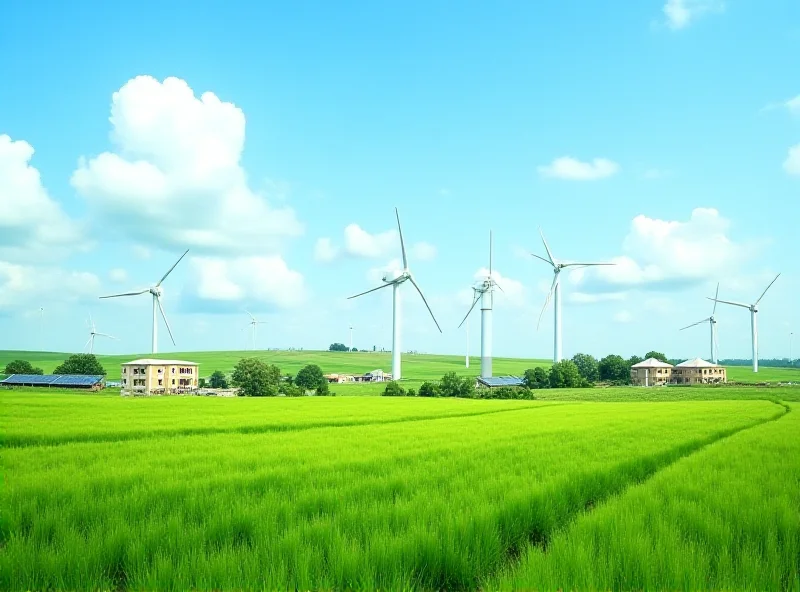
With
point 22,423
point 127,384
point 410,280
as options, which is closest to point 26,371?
point 127,384

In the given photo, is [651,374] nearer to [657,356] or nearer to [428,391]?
[657,356]

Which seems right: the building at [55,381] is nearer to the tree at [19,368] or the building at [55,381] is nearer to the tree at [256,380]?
the tree at [19,368]

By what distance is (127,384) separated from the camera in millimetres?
112500

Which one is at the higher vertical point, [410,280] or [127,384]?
[410,280]

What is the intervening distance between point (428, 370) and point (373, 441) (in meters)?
175

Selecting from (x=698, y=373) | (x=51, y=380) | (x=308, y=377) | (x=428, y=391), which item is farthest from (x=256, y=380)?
(x=698, y=373)

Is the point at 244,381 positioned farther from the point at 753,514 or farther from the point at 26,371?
the point at 753,514

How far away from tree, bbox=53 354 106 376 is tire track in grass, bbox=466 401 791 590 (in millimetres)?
125681

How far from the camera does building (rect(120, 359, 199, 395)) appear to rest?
111250mm

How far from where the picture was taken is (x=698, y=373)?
433ft

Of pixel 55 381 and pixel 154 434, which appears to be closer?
pixel 154 434

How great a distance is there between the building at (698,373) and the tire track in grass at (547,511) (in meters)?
134

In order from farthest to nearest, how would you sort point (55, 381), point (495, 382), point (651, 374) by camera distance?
point (651, 374), point (495, 382), point (55, 381)

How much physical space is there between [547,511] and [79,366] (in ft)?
423
